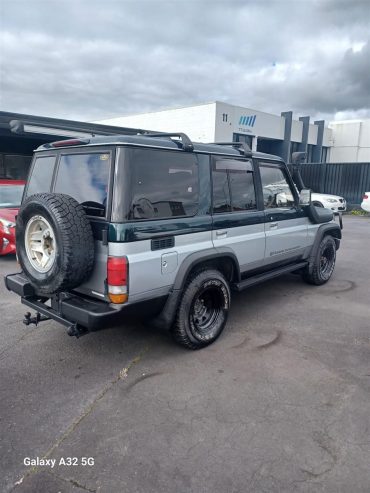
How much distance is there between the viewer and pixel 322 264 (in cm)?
603

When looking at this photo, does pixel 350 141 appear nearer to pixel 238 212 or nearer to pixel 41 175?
pixel 238 212

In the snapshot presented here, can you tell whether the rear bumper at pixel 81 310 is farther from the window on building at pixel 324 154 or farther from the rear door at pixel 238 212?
the window on building at pixel 324 154

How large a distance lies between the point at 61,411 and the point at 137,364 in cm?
86

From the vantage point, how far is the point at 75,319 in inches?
119

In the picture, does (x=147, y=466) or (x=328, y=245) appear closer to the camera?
(x=147, y=466)

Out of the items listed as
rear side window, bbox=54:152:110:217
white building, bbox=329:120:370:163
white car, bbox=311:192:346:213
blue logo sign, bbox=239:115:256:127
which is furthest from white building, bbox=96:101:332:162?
rear side window, bbox=54:152:110:217

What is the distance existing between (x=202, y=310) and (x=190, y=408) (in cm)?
123

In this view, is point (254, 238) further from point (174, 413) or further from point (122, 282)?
point (174, 413)

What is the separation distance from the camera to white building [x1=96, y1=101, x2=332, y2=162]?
23.4 metres

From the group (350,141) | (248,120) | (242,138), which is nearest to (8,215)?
(242,138)

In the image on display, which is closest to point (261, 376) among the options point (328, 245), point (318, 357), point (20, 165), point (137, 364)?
point (318, 357)

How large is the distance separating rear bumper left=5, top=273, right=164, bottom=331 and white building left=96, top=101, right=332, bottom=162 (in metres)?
21.3

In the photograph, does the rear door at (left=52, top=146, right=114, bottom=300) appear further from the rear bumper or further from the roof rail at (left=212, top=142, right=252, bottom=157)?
the roof rail at (left=212, top=142, right=252, bottom=157)

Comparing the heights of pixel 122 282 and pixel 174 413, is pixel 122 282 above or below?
above
